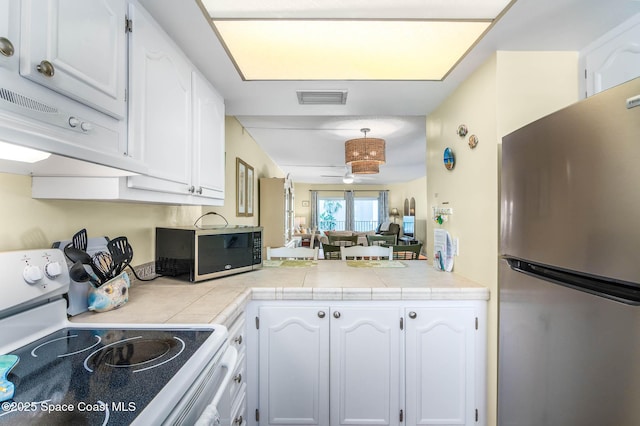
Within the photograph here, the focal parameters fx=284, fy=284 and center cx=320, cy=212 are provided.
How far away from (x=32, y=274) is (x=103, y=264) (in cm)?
33

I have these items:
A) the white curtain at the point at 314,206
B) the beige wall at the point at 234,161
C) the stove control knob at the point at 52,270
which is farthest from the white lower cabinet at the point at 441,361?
the white curtain at the point at 314,206

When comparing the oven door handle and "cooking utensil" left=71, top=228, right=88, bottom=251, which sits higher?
"cooking utensil" left=71, top=228, right=88, bottom=251

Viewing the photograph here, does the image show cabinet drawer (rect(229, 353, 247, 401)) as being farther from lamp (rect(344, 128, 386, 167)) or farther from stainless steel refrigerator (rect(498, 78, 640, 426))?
lamp (rect(344, 128, 386, 167))

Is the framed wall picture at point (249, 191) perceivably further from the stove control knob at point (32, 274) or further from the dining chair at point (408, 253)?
the stove control knob at point (32, 274)

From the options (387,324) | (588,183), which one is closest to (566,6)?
(588,183)

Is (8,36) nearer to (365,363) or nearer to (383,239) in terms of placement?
(365,363)

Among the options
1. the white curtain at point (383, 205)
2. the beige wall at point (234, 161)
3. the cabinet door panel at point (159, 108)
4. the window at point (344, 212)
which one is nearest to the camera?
the cabinet door panel at point (159, 108)

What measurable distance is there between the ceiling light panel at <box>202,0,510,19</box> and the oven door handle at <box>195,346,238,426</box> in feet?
4.47

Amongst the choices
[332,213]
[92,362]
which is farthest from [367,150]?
[332,213]

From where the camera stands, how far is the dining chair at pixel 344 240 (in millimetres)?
4551

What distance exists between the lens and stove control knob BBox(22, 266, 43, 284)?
2.76ft

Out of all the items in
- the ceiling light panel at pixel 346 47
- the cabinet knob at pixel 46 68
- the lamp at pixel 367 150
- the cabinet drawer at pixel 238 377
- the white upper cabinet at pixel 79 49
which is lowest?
the cabinet drawer at pixel 238 377

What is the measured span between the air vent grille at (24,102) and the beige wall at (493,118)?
1.73 meters

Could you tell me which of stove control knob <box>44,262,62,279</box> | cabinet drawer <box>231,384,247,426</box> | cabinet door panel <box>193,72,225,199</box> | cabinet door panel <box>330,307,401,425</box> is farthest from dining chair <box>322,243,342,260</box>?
stove control knob <box>44,262,62,279</box>
